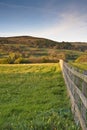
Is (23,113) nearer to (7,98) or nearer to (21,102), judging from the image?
(21,102)

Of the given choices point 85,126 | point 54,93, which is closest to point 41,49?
point 54,93

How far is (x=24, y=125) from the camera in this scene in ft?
31.7

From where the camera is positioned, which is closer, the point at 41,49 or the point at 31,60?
the point at 31,60

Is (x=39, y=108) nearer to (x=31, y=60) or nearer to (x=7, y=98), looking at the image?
(x=7, y=98)

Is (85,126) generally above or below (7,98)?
above

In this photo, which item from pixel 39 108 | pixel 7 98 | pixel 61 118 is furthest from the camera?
pixel 7 98

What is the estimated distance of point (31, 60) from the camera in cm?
7644

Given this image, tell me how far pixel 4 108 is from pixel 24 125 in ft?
11.5

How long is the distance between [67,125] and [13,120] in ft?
7.06

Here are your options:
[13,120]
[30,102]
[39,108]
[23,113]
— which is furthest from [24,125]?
[30,102]

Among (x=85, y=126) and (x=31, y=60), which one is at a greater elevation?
(x=85, y=126)

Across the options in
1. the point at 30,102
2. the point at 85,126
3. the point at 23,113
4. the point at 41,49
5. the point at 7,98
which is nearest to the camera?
the point at 85,126

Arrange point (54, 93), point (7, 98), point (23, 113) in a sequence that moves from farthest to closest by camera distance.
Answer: point (54, 93) < point (7, 98) < point (23, 113)

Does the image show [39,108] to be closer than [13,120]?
No
